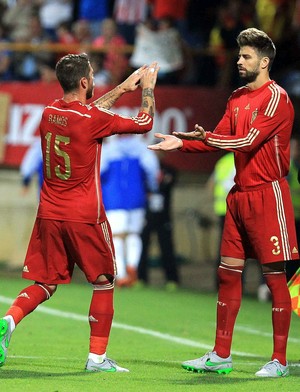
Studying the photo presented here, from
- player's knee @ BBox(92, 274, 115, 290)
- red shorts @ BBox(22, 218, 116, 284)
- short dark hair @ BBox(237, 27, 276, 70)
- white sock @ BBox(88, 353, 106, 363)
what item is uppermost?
short dark hair @ BBox(237, 27, 276, 70)

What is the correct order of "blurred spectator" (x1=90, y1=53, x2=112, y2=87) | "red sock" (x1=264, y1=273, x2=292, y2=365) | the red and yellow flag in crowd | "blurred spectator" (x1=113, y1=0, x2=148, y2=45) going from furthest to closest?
1. "blurred spectator" (x1=113, y1=0, x2=148, y2=45)
2. "blurred spectator" (x1=90, y1=53, x2=112, y2=87)
3. the red and yellow flag in crowd
4. "red sock" (x1=264, y1=273, x2=292, y2=365)

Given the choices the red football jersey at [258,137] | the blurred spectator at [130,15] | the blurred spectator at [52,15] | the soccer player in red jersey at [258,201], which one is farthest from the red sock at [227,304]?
the blurred spectator at [52,15]

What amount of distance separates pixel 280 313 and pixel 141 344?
8.54 ft

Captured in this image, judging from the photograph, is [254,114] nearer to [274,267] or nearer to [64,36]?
[274,267]

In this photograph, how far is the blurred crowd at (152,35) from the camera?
19.7 m

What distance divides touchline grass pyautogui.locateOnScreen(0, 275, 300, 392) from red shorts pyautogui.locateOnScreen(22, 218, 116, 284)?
0.70 m

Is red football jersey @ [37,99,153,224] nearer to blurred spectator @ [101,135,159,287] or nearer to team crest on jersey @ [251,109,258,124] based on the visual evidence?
team crest on jersey @ [251,109,258,124]

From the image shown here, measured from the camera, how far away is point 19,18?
21719 mm

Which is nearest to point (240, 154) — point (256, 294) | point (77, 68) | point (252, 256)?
point (252, 256)

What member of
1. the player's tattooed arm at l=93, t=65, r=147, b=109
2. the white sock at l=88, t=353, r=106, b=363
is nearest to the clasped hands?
the player's tattooed arm at l=93, t=65, r=147, b=109

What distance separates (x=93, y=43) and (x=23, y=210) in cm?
299

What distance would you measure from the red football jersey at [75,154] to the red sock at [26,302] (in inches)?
21.2

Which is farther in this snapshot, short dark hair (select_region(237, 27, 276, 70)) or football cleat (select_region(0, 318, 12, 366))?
short dark hair (select_region(237, 27, 276, 70))

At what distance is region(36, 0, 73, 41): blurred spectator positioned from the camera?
71.5ft
